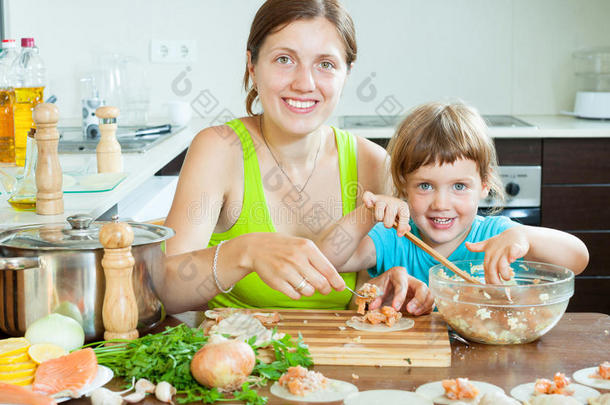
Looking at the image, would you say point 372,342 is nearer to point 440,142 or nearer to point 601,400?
point 601,400

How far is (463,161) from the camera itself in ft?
5.24

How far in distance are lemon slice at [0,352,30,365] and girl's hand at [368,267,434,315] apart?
0.55 m

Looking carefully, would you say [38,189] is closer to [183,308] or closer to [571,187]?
[183,308]

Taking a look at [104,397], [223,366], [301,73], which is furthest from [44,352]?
[301,73]

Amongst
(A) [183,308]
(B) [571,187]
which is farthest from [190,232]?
(B) [571,187]

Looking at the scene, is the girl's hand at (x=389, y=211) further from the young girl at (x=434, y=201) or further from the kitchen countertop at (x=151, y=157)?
the kitchen countertop at (x=151, y=157)

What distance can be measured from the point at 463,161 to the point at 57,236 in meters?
0.88

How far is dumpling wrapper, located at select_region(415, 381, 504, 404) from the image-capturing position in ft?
2.97

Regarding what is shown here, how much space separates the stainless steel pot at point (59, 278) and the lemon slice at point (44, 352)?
2.5 inches

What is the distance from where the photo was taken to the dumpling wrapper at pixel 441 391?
91cm

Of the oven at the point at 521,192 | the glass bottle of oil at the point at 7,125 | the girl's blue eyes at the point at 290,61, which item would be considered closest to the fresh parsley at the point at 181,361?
the girl's blue eyes at the point at 290,61

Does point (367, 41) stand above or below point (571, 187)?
above

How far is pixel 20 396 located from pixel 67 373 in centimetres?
8

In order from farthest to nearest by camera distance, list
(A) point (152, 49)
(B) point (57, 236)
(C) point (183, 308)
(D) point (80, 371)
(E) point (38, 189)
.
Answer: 1. (A) point (152, 49)
2. (E) point (38, 189)
3. (C) point (183, 308)
4. (B) point (57, 236)
5. (D) point (80, 371)
